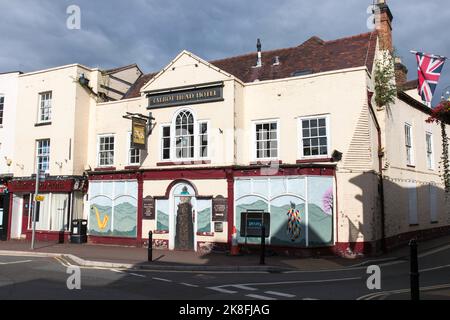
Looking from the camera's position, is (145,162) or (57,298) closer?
(57,298)

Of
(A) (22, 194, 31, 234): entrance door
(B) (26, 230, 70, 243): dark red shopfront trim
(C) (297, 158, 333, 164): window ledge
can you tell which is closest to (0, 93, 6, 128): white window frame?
(A) (22, 194, 31, 234): entrance door

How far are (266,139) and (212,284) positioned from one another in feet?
29.8

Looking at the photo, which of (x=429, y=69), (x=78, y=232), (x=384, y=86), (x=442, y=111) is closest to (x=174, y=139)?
(x=78, y=232)

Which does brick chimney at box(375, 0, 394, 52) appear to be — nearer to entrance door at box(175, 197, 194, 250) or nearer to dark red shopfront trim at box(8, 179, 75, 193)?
entrance door at box(175, 197, 194, 250)

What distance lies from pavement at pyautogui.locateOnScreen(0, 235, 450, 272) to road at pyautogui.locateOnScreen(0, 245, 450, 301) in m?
0.70

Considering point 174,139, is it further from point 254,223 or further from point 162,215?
point 254,223

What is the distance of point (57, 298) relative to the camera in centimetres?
852

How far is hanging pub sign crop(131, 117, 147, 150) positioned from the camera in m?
19.4

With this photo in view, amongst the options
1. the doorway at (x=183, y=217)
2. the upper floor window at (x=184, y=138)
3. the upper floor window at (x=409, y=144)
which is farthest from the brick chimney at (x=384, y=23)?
the doorway at (x=183, y=217)

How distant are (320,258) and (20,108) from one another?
18.0m

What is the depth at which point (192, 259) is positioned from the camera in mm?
15617

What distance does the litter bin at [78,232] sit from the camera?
70.2ft

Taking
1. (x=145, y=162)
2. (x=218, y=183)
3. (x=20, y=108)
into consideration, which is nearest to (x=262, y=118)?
(x=218, y=183)

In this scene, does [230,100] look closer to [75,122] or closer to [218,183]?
[218,183]
